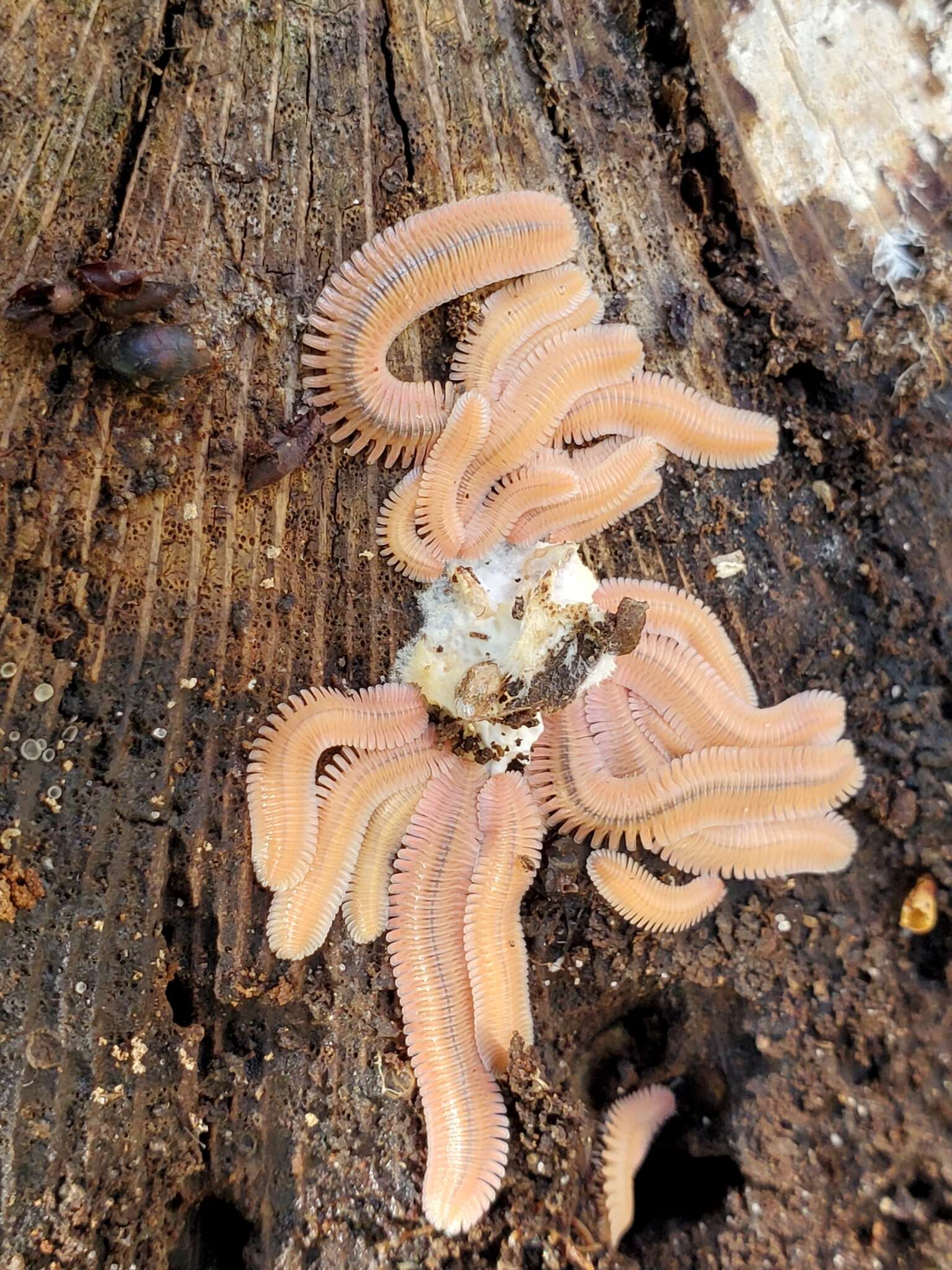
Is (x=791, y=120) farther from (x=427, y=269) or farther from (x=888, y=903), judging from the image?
(x=888, y=903)

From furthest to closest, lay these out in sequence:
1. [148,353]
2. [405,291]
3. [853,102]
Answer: [853,102]
[405,291]
[148,353]

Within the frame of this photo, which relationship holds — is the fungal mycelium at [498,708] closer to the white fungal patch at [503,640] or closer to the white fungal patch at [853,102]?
the white fungal patch at [503,640]

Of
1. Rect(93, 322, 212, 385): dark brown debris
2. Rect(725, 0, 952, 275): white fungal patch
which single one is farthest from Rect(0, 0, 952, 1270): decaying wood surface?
Rect(725, 0, 952, 275): white fungal patch

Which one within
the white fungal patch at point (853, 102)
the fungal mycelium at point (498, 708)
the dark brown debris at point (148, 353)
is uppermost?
the white fungal patch at point (853, 102)

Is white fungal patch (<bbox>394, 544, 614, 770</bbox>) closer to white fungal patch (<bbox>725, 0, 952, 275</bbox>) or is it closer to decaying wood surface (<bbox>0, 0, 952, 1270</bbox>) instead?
decaying wood surface (<bbox>0, 0, 952, 1270</bbox>)

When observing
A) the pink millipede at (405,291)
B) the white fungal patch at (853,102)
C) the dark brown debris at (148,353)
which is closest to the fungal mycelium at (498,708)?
the pink millipede at (405,291)

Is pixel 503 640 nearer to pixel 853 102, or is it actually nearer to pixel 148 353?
pixel 148 353

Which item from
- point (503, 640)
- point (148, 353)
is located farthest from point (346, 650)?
point (148, 353)
